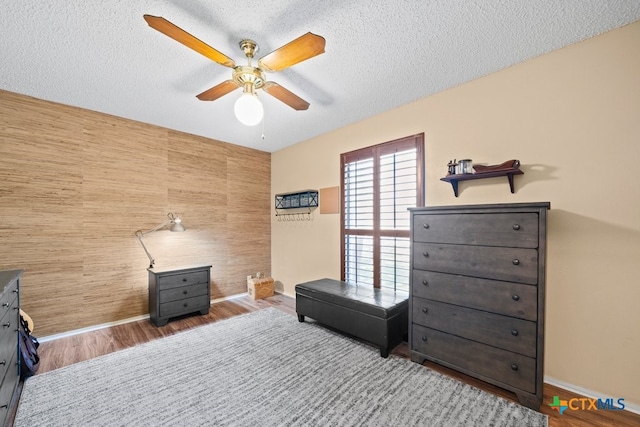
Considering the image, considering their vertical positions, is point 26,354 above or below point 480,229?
below

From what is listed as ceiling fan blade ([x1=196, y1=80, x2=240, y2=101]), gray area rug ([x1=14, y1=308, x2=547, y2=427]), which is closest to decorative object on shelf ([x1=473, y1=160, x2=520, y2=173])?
gray area rug ([x1=14, y1=308, x2=547, y2=427])

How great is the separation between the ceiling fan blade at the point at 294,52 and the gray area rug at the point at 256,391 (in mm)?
2360

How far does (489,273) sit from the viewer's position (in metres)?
1.95

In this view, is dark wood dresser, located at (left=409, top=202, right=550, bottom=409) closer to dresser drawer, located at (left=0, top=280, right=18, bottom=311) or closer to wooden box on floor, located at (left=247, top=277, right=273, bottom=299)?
wooden box on floor, located at (left=247, top=277, right=273, bottom=299)

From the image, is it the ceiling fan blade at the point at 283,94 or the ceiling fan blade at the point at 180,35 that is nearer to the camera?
the ceiling fan blade at the point at 180,35

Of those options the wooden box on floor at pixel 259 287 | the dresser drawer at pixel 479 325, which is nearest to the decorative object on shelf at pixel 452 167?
the dresser drawer at pixel 479 325

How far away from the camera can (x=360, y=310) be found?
8.52ft

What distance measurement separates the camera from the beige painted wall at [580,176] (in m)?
1.75

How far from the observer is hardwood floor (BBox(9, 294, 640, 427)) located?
5.56ft

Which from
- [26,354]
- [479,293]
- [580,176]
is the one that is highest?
[580,176]

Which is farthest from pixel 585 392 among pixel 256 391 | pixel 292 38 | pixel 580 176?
pixel 292 38

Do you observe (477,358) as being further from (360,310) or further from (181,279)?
(181,279)

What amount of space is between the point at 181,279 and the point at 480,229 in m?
3.47

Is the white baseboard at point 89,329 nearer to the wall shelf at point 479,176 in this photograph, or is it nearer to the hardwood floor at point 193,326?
the hardwood floor at point 193,326
